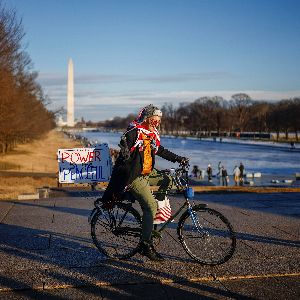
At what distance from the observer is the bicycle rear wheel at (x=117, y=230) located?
5266 mm

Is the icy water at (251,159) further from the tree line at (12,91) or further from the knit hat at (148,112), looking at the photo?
the knit hat at (148,112)

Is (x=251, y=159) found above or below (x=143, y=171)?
below

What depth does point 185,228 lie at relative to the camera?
5.18m

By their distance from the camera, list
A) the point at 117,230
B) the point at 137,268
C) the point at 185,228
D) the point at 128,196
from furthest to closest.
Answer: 1. the point at 117,230
2. the point at 128,196
3. the point at 185,228
4. the point at 137,268

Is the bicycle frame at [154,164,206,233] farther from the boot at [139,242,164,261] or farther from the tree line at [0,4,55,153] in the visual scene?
the tree line at [0,4,55,153]

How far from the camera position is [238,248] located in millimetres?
5738

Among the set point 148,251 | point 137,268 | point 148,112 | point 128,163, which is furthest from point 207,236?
point 148,112

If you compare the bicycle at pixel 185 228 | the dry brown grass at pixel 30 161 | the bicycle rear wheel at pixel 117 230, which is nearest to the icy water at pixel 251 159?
the dry brown grass at pixel 30 161

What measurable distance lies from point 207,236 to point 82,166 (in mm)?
3280

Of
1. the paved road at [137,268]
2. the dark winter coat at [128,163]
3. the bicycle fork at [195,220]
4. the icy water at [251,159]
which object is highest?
the dark winter coat at [128,163]

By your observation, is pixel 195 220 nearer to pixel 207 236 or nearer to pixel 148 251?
pixel 207 236

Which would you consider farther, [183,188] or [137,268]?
[183,188]

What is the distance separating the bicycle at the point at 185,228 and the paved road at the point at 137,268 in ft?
0.48

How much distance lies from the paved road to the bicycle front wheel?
0.13m
